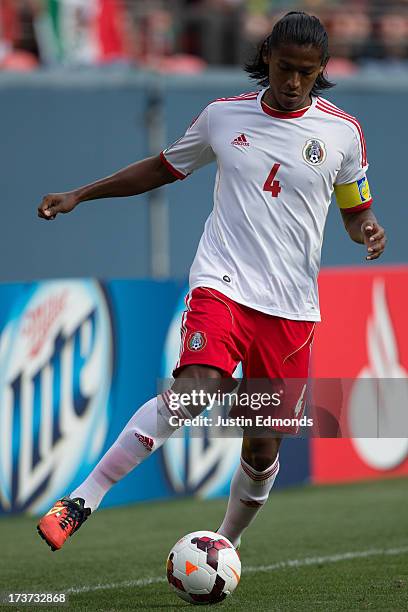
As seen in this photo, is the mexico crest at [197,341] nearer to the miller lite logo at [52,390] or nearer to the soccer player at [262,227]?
the soccer player at [262,227]

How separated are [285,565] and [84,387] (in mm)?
2885

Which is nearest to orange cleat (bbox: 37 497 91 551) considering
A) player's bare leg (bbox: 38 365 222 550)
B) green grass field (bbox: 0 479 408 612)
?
player's bare leg (bbox: 38 365 222 550)

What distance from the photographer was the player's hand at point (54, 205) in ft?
17.9

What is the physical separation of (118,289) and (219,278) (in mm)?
4171

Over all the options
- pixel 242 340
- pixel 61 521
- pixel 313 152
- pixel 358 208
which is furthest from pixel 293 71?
pixel 61 521

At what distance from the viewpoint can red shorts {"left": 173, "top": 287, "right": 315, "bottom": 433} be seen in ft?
17.1

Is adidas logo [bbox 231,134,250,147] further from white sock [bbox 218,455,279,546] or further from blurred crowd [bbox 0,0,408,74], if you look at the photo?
blurred crowd [bbox 0,0,408,74]

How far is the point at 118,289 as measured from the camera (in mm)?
9477

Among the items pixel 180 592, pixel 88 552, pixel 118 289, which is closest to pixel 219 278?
pixel 180 592

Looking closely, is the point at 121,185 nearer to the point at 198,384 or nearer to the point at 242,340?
the point at 242,340

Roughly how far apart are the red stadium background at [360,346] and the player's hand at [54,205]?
504cm

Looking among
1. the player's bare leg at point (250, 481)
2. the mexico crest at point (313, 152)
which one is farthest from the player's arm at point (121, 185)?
the player's bare leg at point (250, 481)

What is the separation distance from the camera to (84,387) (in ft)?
30.0

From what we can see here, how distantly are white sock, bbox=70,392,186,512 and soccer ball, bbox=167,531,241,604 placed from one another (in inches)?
17.0
